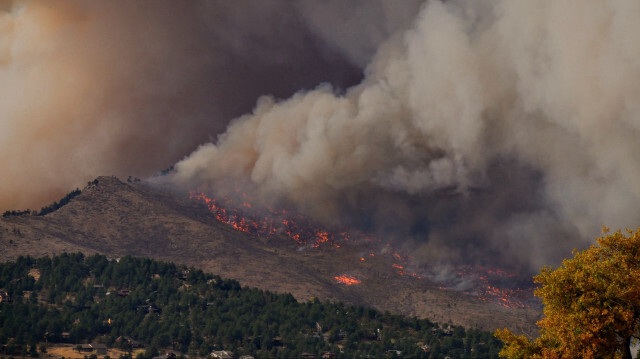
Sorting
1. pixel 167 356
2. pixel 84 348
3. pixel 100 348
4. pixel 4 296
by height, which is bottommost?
pixel 84 348

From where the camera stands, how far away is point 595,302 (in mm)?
54656

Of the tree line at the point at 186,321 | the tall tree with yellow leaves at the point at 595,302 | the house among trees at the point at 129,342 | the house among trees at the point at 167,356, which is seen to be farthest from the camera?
the tree line at the point at 186,321

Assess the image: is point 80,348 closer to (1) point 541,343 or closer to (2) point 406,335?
(2) point 406,335

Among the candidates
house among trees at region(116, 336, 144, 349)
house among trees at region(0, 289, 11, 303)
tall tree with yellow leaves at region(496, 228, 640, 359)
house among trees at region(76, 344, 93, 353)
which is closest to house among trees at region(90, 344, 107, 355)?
house among trees at region(76, 344, 93, 353)

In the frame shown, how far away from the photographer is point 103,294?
189 metres

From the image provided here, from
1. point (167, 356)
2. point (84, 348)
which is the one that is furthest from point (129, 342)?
point (167, 356)

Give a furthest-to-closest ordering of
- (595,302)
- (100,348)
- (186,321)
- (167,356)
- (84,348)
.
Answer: (186,321), (100,348), (167,356), (84,348), (595,302)

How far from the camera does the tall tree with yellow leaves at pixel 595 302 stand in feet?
178

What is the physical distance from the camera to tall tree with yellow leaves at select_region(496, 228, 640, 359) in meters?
54.1

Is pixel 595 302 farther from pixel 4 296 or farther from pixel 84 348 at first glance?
pixel 4 296

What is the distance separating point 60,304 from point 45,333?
807 inches

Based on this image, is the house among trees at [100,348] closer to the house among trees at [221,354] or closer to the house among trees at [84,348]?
the house among trees at [84,348]

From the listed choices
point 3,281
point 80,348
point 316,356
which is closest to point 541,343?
point 316,356

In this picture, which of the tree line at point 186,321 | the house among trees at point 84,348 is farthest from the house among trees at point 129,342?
the house among trees at point 84,348
